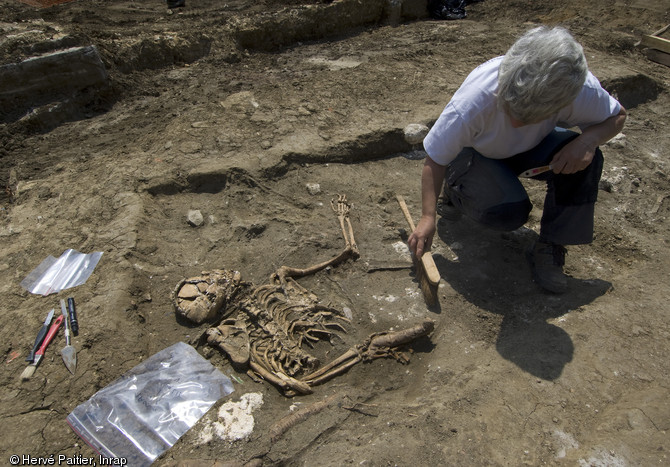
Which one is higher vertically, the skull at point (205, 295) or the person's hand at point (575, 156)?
the person's hand at point (575, 156)

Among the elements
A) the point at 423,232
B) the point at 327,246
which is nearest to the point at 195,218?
the point at 327,246

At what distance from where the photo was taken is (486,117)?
2.40m

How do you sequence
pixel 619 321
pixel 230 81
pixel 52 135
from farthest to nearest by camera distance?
pixel 230 81 → pixel 52 135 → pixel 619 321

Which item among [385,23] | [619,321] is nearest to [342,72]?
[385,23]

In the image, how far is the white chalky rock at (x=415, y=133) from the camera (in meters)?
4.02

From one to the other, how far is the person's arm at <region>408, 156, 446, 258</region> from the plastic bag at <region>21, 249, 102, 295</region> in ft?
6.56

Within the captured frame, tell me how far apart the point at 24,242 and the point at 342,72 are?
11.4 ft

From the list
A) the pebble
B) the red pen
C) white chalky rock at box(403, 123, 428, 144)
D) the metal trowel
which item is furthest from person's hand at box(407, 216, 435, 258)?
the red pen

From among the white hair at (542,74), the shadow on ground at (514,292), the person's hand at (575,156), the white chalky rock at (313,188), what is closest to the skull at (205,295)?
the white chalky rock at (313,188)

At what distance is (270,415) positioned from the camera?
6.98 feet

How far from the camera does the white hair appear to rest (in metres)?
1.96

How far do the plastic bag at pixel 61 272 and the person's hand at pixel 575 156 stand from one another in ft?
9.42

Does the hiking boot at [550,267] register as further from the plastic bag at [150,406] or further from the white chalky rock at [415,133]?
the plastic bag at [150,406]

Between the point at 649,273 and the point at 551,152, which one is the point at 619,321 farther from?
the point at 551,152
